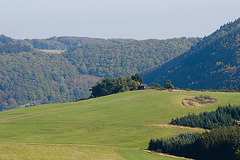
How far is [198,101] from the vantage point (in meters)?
123

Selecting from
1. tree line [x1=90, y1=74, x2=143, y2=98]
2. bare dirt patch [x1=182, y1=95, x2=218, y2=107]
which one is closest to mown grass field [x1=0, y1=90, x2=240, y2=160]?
bare dirt patch [x1=182, y1=95, x2=218, y2=107]

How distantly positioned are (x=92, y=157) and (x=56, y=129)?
41917mm

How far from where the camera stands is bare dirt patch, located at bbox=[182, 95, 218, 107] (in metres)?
120

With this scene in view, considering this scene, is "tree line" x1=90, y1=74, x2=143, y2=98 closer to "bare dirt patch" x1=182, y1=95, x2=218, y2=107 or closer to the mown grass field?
the mown grass field

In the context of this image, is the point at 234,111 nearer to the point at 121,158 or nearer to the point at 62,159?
the point at 121,158

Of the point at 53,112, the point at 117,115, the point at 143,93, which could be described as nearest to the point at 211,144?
the point at 117,115

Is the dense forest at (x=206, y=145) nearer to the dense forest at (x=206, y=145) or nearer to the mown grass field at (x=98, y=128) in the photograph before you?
the dense forest at (x=206, y=145)

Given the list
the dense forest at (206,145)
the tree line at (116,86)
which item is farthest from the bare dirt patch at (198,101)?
the dense forest at (206,145)

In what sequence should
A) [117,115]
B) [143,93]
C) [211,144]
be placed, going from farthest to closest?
[143,93], [117,115], [211,144]

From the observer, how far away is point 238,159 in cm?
5612

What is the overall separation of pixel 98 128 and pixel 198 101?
139 ft

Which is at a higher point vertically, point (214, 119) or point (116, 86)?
point (116, 86)

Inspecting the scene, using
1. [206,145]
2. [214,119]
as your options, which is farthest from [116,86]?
[206,145]

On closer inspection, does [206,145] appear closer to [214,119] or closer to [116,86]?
[214,119]
